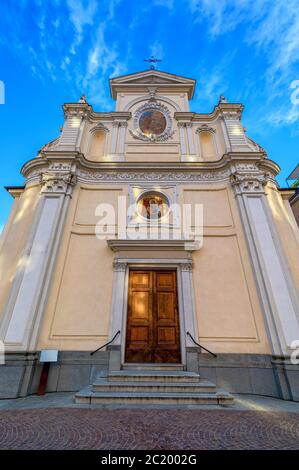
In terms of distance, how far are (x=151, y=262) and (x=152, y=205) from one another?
8.57 feet

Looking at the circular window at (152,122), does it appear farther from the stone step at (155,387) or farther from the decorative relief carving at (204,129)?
the stone step at (155,387)

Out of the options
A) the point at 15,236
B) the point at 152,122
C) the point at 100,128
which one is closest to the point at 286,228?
the point at 152,122

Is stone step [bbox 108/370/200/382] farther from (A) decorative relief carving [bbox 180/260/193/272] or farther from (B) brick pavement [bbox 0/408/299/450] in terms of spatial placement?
(A) decorative relief carving [bbox 180/260/193/272]

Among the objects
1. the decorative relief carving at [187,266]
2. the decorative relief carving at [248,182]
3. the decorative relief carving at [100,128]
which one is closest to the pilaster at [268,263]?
the decorative relief carving at [248,182]

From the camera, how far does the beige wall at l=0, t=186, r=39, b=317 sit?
7.06 m

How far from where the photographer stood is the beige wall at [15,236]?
23.2 ft

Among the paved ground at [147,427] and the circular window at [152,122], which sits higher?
the circular window at [152,122]

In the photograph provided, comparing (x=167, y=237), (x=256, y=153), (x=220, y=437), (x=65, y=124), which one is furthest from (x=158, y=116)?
(x=220, y=437)

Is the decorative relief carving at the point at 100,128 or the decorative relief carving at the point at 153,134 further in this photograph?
the decorative relief carving at the point at 100,128

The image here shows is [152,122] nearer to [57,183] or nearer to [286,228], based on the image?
[57,183]

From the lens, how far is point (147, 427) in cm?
335

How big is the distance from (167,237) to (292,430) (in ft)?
18.9

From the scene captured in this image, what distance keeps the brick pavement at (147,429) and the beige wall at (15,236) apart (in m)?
3.95

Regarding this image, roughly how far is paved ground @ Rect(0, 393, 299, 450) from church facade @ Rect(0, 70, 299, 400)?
5.52 ft
